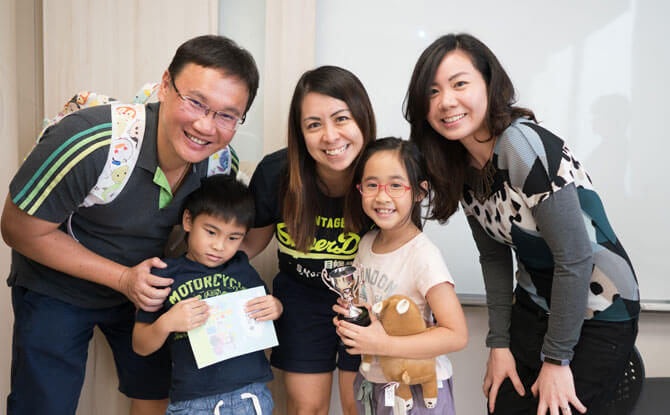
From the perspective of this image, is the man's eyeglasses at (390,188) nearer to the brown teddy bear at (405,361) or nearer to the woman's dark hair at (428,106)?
Result: the woman's dark hair at (428,106)

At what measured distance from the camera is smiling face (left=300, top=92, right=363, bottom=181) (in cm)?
154

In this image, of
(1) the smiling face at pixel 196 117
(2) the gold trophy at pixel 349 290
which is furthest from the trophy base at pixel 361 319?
(1) the smiling face at pixel 196 117

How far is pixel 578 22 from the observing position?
1.97 m

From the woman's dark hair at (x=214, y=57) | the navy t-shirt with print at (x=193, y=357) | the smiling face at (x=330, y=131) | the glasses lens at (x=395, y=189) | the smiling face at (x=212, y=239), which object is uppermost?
the woman's dark hair at (x=214, y=57)

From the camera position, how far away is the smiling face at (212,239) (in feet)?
5.05

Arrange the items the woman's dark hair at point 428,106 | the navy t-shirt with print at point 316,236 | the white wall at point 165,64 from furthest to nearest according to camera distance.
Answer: the white wall at point 165,64 < the navy t-shirt with print at point 316,236 < the woman's dark hair at point 428,106

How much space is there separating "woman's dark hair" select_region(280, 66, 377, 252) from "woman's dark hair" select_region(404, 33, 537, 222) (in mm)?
176

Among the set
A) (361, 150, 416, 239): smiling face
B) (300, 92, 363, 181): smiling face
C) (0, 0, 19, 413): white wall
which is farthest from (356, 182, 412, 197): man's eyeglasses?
(0, 0, 19, 413): white wall

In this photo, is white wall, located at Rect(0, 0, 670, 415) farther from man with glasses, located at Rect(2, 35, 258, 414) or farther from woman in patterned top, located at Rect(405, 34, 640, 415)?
woman in patterned top, located at Rect(405, 34, 640, 415)

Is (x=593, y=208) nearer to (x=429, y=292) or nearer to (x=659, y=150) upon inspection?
(x=429, y=292)

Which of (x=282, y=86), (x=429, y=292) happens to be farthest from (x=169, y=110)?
(x=429, y=292)

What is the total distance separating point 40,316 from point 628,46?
2.61m

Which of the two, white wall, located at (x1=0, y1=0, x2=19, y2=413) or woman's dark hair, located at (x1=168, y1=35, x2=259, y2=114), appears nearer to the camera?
woman's dark hair, located at (x1=168, y1=35, x2=259, y2=114)

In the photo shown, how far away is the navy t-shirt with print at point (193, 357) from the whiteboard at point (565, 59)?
979 millimetres
